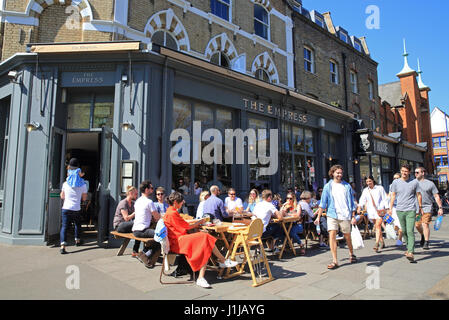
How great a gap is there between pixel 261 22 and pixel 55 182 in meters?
10.9

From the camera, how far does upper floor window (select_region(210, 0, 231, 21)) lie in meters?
11.7

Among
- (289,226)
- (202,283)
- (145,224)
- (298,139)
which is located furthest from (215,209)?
(298,139)

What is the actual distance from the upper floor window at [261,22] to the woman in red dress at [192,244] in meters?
11.2

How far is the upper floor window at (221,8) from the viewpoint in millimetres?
11742

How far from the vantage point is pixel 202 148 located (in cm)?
897

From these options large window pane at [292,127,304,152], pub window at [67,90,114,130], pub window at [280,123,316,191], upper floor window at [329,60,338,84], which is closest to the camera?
pub window at [67,90,114,130]

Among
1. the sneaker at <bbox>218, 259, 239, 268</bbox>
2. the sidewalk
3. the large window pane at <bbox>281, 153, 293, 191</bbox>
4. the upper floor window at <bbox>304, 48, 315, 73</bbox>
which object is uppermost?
the upper floor window at <bbox>304, 48, 315, 73</bbox>

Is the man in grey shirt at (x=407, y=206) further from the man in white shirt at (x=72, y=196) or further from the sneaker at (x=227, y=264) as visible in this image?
the man in white shirt at (x=72, y=196)

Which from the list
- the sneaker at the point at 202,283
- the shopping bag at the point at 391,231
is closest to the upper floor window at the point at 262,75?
the shopping bag at the point at 391,231

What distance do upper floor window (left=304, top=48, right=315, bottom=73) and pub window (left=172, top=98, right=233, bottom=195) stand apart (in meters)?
8.22

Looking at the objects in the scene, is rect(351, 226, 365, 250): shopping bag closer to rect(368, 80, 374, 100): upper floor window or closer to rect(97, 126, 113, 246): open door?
rect(97, 126, 113, 246): open door

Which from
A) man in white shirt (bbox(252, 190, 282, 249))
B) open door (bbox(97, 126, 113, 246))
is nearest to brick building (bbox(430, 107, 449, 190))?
man in white shirt (bbox(252, 190, 282, 249))

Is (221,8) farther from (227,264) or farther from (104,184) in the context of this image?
(227,264)
